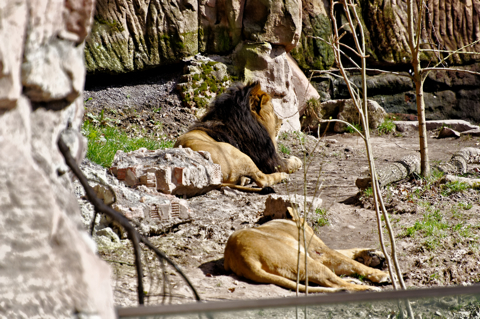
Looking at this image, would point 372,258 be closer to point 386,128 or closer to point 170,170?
point 170,170

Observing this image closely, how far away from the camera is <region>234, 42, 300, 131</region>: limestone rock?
10.2m

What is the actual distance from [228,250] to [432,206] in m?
2.82

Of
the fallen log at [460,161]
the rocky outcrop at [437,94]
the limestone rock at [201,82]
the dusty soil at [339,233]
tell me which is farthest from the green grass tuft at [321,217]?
the rocky outcrop at [437,94]

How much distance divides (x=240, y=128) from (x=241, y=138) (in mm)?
153

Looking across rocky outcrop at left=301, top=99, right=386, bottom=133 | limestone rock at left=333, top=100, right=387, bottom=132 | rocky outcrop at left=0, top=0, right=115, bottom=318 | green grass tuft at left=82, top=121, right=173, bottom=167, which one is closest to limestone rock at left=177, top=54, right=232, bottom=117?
green grass tuft at left=82, top=121, right=173, bottom=167

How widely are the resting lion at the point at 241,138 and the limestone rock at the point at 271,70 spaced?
282 centimetres

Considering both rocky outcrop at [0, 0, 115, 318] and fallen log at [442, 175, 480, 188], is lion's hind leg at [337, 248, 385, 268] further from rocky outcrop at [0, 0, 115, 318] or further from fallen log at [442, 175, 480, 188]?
rocky outcrop at [0, 0, 115, 318]

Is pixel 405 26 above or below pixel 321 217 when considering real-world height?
above

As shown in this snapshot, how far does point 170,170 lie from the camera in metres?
5.12

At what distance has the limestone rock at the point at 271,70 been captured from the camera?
1022 centimetres

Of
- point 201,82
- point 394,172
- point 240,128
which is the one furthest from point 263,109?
point 201,82

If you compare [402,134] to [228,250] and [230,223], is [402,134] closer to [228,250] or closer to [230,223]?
[230,223]

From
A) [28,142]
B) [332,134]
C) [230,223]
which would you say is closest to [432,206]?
[230,223]

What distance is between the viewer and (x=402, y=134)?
1084 cm
